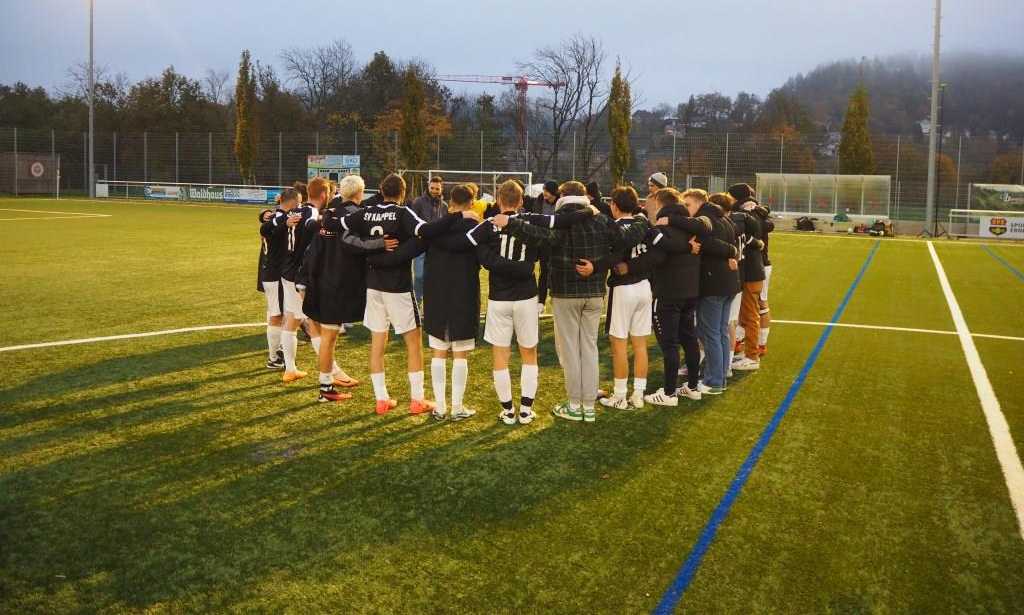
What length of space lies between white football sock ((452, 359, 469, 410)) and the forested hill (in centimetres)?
7300

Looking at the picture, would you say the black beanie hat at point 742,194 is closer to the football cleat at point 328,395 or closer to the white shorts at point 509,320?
the white shorts at point 509,320

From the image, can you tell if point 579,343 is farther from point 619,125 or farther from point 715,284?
point 619,125

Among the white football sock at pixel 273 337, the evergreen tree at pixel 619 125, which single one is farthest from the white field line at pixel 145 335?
the evergreen tree at pixel 619 125

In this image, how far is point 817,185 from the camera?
38.1 meters

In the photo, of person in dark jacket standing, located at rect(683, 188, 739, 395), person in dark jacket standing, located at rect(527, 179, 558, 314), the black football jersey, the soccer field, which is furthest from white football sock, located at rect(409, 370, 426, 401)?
person in dark jacket standing, located at rect(683, 188, 739, 395)

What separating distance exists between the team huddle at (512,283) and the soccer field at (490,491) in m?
0.32

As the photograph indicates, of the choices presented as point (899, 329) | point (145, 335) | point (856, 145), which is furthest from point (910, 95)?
point (145, 335)

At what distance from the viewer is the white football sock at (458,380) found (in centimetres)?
662

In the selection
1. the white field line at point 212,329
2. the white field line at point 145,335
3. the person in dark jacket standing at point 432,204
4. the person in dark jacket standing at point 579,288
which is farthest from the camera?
the person in dark jacket standing at point 432,204

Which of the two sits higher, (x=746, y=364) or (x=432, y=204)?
(x=432, y=204)

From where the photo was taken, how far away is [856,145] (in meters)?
43.6

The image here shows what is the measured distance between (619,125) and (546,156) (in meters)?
9.80

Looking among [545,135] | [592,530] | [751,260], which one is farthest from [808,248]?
[545,135]

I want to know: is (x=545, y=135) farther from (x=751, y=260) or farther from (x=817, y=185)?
(x=751, y=260)
